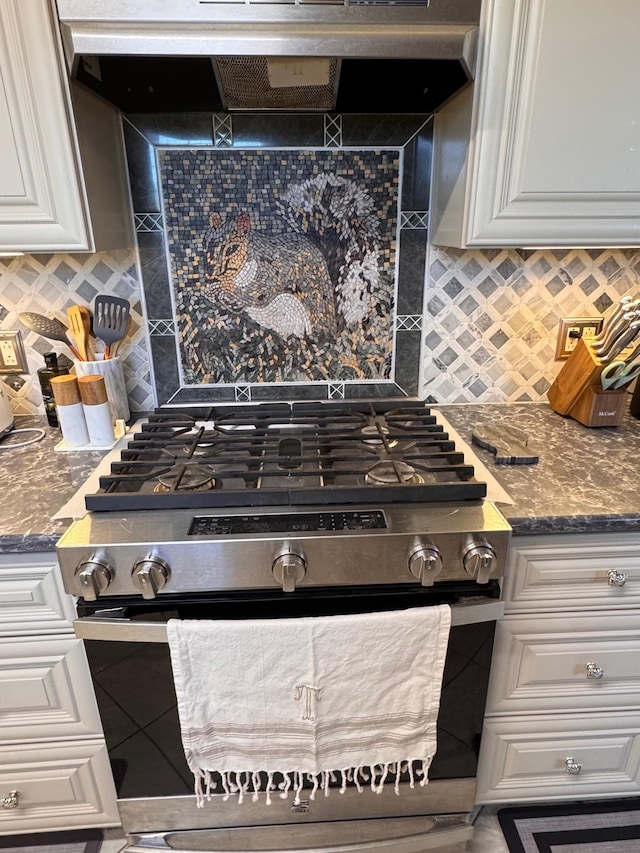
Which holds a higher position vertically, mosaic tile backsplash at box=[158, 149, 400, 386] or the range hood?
the range hood

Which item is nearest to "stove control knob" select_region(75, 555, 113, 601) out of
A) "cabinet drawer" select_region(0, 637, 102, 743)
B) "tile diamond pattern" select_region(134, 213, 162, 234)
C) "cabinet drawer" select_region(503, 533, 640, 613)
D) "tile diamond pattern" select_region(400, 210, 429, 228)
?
"cabinet drawer" select_region(0, 637, 102, 743)

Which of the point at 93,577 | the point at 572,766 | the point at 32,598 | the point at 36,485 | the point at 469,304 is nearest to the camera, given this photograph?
the point at 93,577

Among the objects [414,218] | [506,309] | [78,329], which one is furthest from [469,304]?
[78,329]

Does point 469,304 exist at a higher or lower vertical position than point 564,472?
higher

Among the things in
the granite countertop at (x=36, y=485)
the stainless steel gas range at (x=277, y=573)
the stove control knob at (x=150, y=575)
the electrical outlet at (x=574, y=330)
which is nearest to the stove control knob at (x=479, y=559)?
the stainless steel gas range at (x=277, y=573)

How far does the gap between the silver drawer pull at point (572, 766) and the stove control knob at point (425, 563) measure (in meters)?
0.73

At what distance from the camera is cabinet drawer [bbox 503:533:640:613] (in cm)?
113

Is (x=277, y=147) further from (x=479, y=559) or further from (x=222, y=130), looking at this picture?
(x=479, y=559)

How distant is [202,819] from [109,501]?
30.2 inches

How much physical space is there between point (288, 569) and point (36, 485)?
63 centimetres

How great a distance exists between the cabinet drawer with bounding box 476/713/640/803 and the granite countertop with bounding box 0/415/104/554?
41.9 inches

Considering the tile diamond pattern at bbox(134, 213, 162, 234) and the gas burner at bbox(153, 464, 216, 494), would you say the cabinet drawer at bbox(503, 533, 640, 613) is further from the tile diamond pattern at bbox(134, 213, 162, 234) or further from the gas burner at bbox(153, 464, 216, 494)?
the tile diamond pattern at bbox(134, 213, 162, 234)

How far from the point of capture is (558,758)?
52.3 inches

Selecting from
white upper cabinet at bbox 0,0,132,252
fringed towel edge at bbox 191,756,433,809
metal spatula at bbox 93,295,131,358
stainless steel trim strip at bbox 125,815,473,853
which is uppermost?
white upper cabinet at bbox 0,0,132,252
